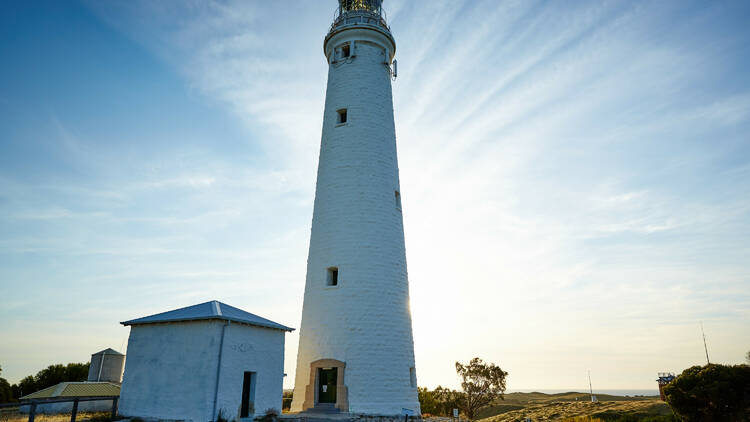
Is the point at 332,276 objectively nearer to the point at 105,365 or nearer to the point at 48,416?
the point at 48,416

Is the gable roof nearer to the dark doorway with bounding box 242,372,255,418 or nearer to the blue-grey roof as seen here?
the blue-grey roof

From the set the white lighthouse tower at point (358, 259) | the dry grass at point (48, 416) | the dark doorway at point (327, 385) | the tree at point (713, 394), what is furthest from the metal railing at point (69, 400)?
the tree at point (713, 394)

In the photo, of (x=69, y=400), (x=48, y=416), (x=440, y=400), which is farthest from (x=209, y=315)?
(x=440, y=400)

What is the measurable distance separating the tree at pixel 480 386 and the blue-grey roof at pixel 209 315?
1988 centimetres

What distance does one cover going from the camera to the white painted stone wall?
13.8 metres

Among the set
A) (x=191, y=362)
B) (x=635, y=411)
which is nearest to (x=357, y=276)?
(x=191, y=362)

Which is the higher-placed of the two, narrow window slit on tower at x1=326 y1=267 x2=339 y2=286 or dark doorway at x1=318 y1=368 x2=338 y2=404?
narrow window slit on tower at x1=326 y1=267 x2=339 y2=286

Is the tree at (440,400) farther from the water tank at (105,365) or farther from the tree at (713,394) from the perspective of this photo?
the water tank at (105,365)

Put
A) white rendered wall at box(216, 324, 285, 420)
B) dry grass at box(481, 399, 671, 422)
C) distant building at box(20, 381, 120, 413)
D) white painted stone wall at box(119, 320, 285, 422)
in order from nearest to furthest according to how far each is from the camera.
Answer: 1. white painted stone wall at box(119, 320, 285, 422)
2. white rendered wall at box(216, 324, 285, 420)
3. distant building at box(20, 381, 120, 413)
4. dry grass at box(481, 399, 671, 422)

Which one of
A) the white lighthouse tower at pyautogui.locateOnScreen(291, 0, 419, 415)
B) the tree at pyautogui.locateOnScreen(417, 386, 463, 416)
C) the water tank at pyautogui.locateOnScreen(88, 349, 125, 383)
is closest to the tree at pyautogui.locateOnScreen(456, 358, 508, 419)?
the tree at pyautogui.locateOnScreen(417, 386, 463, 416)

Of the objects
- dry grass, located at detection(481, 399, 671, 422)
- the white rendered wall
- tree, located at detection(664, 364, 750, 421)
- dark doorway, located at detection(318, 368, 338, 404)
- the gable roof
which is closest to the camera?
the white rendered wall

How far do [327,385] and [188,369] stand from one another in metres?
4.97

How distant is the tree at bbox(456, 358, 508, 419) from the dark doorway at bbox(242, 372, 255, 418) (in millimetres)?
20568

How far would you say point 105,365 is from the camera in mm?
27094
